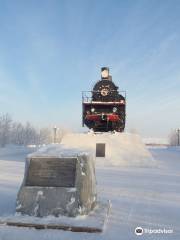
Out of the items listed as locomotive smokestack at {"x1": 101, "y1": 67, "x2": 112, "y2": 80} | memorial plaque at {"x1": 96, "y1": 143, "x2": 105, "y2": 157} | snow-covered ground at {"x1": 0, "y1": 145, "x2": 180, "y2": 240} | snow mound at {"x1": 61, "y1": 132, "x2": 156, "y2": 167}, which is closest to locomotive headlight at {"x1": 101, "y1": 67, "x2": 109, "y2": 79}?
locomotive smokestack at {"x1": 101, "y1": 67, "x2": 112, "y2": 80}

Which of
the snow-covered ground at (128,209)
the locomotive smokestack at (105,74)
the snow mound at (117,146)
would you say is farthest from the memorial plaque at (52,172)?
the locomotive smokestack at (105,74)

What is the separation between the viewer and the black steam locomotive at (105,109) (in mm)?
24797

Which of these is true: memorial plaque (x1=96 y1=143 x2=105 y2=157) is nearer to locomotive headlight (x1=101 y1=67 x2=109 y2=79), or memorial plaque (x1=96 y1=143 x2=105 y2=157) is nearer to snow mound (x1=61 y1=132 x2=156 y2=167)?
snow mound (x1=61 y1=132 x2=156 y2=167)

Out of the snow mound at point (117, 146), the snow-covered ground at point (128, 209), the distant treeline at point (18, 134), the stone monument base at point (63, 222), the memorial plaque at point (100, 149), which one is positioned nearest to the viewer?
the snow-covered ground at point (128, 209)

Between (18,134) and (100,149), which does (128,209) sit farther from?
(18,134)

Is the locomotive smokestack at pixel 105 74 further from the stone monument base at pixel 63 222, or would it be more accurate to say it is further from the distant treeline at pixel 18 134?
the distant treeline at pixel 18 134

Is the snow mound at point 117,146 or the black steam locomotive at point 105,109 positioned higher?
the black steam locomotive at point 105,109

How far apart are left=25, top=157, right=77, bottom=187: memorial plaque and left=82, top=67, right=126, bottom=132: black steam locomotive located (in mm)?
16713

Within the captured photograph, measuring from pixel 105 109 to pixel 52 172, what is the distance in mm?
18403

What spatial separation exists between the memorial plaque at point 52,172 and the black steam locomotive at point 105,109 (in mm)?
16713

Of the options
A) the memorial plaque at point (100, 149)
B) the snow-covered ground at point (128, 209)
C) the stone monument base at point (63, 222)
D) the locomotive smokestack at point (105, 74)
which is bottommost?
the snow-covered ground at point (128, 209)

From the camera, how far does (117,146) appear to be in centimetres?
2250

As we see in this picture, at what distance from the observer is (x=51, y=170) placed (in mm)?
7562

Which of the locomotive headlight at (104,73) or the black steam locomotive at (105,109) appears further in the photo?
the locomotive headlight at (104,73)
